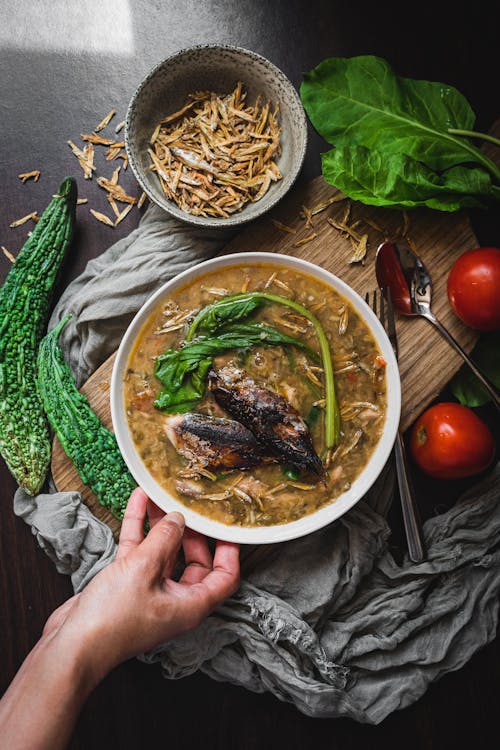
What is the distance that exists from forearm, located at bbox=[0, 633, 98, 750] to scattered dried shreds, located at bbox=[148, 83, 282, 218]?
6.73 ft

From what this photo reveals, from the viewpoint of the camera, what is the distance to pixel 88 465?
3.13 m

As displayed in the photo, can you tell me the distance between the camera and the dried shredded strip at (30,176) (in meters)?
3.51

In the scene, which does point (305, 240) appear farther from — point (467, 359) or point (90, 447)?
point (90, 447)

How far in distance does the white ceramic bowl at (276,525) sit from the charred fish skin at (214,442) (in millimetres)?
212

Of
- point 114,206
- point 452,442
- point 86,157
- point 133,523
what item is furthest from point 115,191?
point 452,442

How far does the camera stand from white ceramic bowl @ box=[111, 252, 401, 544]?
2891 millimetres

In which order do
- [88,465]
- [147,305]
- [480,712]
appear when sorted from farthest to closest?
1. [480,712]
2. [88,465]
3. [147,305]

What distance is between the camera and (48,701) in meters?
2.40

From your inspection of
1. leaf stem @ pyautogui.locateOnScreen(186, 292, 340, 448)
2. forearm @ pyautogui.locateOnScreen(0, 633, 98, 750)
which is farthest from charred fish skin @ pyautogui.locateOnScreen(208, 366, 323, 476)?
forearm @ pyautogui.locateOnScreen(0, 633, 98, 750)

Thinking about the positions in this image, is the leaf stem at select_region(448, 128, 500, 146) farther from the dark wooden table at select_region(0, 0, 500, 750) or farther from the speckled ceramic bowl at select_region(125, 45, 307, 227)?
the speckled ceramic bowl at select_region(125, 45, 307, 227)

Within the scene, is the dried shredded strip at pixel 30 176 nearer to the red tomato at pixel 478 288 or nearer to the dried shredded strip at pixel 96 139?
the dried shredded strip at pixel 96 139

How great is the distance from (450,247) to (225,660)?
7.66ft

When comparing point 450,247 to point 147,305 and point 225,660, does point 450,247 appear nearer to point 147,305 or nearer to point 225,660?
point 147,305

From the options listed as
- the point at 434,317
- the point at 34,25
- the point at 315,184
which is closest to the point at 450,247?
the point at 434,317
